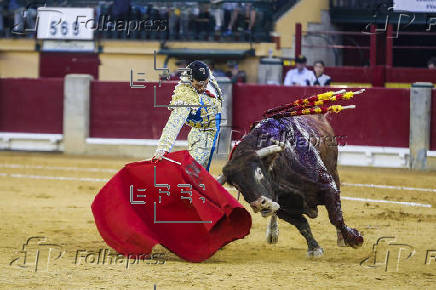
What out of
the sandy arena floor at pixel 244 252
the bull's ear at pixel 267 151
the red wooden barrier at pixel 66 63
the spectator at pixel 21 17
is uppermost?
the spectator at pixel 21 17

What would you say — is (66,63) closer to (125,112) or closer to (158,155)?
(125,112)

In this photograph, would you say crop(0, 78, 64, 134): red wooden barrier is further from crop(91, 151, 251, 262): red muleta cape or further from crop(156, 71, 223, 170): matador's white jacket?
crop(91, 151, 251, 262): red muleta cape

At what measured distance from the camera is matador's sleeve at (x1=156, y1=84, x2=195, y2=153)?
19.3ft

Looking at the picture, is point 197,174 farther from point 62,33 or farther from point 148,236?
point 62,33

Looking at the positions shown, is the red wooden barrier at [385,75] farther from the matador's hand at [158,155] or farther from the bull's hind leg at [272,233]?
the matador's hand at [158,155]

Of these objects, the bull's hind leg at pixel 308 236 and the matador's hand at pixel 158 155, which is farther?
the bull's hind leg at pixel 308 236

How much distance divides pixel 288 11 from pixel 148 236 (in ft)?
37.1

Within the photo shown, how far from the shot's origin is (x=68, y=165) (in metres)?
12.3

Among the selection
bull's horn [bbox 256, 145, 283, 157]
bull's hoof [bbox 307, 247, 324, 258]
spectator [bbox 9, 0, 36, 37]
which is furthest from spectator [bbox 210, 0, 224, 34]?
bull's horn [bbox 256, 145, 283, 157]

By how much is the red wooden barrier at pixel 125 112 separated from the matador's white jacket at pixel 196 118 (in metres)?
6.83

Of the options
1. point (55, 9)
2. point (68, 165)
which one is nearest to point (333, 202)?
point (68, 165)

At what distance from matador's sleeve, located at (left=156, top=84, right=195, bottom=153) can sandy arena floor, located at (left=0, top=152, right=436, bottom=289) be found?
0.76 meters

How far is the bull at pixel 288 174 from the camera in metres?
5.62

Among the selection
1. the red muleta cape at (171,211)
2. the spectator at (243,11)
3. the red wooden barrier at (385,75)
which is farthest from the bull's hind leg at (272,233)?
the spectator at (243,11)
